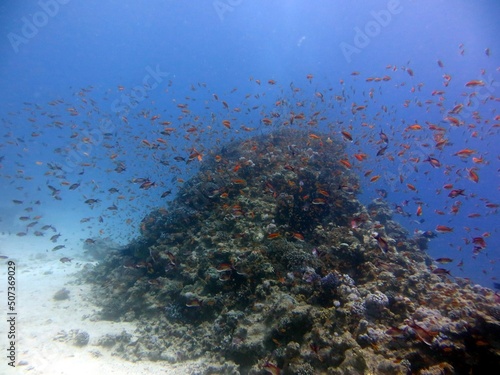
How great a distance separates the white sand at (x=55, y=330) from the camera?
6.56 m

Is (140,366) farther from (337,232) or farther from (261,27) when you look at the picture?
(261,27)

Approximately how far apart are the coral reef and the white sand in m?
0.44

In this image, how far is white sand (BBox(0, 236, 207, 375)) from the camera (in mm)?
6562

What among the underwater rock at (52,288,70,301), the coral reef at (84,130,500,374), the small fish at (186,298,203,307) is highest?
the coral reef at (84,130,500,374)

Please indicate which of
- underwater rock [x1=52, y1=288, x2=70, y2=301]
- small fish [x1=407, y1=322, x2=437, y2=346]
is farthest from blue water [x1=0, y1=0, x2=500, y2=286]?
small fish [x1=407, y1=322, x2=437, y2=346]

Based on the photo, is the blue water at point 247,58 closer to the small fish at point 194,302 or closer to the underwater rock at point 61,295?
the underwater rock at point 61,295

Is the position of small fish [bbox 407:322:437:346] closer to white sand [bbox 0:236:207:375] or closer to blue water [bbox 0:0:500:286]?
white sand [bbox 0:236:207:375]

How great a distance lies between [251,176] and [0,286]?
43.4 ft

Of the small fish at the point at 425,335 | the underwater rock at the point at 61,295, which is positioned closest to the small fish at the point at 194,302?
the small fish at the point at 425,335

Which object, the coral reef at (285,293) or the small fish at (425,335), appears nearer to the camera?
the small fish at (425,335)

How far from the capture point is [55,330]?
8.64 meters

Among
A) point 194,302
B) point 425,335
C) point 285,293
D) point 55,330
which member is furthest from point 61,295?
point 425,335

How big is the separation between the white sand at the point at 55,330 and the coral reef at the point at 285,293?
442mm

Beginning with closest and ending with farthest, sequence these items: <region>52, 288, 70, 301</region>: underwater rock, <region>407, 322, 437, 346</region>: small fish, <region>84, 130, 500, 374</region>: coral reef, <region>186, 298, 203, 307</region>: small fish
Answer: <region>407, 322, 437, 346</region>: small fish → <region>84, 130, 500, 374</region>: coral reef → <region>186, 298, 203, 307</region>: small fish → <region>52, 288, 70, 301</region>: underwater rock
